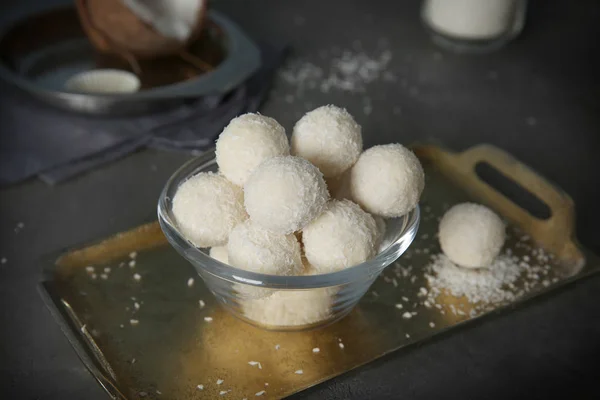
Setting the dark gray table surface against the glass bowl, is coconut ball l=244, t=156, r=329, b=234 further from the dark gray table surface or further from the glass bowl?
the dark gray table surface

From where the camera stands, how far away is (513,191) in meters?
1.12

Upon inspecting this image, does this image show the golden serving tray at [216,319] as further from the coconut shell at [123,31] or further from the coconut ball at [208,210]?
the coconut shell at [123,31]

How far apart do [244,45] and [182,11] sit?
14 cm

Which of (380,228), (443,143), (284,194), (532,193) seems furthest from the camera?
(443,143)

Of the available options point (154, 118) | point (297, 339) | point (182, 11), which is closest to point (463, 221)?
point (297, 339)

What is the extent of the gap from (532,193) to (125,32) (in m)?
0.80

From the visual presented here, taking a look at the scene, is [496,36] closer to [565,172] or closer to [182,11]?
[565,172]

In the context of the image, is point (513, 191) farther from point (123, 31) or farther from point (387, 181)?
point (123, 31)

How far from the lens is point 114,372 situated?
2.41ft

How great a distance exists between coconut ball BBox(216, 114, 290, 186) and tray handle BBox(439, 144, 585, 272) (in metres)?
0.40

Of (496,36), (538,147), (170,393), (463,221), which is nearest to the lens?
(170,393)

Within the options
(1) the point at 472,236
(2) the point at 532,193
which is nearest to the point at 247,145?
(1) the point at 472,236

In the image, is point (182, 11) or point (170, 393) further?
point (182, 11)

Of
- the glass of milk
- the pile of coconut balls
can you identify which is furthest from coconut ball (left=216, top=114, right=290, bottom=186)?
the glass of milk
